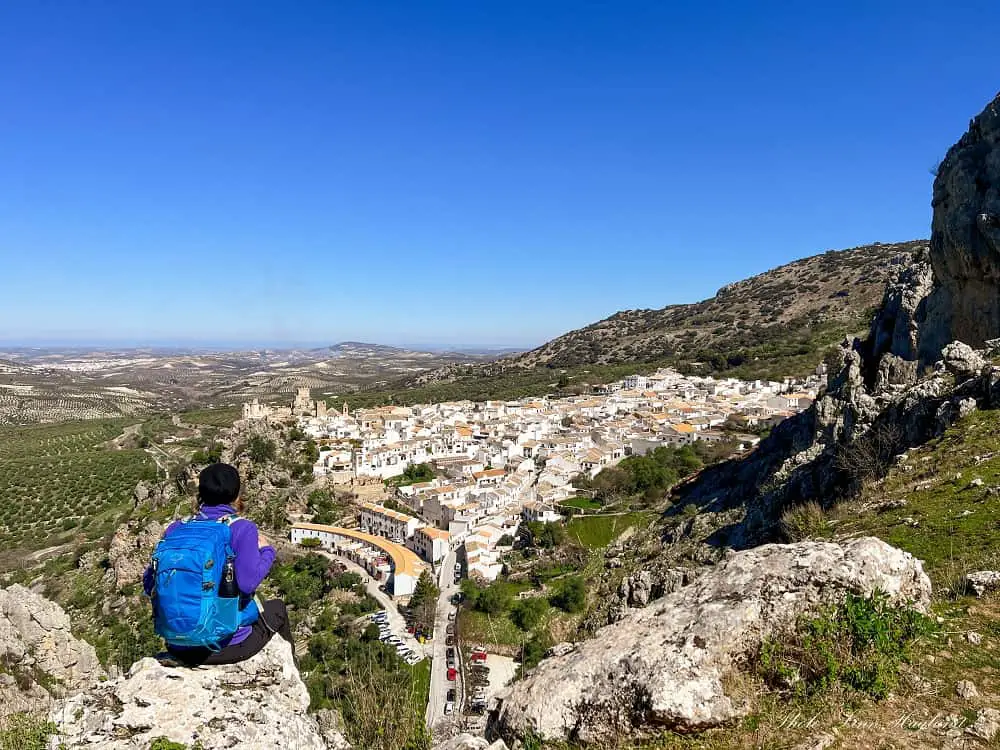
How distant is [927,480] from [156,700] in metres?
9.49

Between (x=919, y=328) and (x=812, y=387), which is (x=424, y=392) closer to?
(x=812, y=387)

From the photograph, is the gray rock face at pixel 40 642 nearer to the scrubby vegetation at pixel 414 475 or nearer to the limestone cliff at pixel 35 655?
the limestone cliff at pixel 35 655

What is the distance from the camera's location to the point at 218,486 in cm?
345

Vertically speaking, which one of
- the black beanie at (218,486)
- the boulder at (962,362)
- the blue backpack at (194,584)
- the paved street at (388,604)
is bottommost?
the paved street at (388,604)

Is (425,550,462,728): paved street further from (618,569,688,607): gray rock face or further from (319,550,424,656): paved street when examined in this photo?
(618,569,688,607): gray rock face

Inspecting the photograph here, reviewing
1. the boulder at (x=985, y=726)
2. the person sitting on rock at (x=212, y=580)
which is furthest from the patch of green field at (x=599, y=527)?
the person sitting on rock at (x=212, y=580)

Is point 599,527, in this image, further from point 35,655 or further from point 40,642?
point 35,655

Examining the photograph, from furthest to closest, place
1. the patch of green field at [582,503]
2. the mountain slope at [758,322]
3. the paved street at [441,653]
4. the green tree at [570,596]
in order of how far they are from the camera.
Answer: the mountain slope at [758,322] → the patch of green field at [582,503] → the green tree at [570,596] → the paved street at [441,653]

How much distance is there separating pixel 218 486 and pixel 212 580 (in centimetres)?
55

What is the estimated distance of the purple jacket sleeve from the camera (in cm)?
330

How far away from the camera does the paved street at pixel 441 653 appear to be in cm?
1948

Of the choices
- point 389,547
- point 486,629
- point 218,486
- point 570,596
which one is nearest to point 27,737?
point 218,486

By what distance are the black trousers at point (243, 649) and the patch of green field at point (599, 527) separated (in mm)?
26914

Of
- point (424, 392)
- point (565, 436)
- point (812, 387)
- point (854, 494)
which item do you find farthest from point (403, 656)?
point (424, 392)
